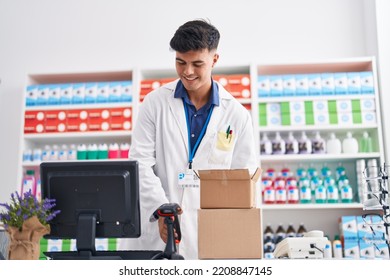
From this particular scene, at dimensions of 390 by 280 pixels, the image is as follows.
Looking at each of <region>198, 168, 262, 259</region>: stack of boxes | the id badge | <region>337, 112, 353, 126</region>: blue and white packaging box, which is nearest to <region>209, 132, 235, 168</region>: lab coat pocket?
the id badge

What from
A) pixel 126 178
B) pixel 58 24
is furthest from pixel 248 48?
pixel 126 178

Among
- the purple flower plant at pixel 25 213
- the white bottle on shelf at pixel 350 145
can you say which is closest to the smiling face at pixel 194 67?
the purple flower plant at pixel 25 213

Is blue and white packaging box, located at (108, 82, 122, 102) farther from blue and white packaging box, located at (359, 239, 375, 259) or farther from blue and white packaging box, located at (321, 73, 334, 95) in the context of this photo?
blue and white packaging box, located at (359, 239, 375, 259)

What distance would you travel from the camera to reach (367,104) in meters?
3.93

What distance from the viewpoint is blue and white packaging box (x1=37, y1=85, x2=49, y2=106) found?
4.18 meters

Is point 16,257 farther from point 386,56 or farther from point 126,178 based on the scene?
point 386,56

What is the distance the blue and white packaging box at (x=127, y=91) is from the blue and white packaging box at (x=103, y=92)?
0.14 metres

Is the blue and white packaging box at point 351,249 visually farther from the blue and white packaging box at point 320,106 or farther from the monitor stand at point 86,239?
the monitor stand at point 86,239

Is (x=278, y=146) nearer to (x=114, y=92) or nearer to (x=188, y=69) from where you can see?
(x=114, y=92)

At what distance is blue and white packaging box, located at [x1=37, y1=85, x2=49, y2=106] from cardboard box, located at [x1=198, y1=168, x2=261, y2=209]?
2.92 metres

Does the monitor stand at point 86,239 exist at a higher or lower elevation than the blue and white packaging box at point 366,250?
→ higher

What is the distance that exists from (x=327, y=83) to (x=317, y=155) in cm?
63

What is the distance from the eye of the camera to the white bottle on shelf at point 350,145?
3924 millimetres

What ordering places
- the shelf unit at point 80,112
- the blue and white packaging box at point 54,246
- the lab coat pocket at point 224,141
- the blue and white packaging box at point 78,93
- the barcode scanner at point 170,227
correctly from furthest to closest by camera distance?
the blue and white packaging box at point 78,93
the shelf unit at point 80,112
the blue and white packaging box at point 54,246
the lab coat pocket at point 224,141
the barcode scanner at point 170,227
